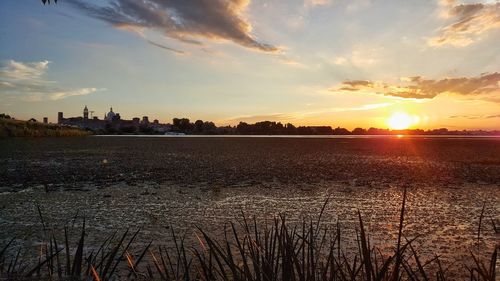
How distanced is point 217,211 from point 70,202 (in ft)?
14.6

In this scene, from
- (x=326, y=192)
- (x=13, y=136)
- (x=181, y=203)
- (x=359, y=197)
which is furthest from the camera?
(x=13, y=136)

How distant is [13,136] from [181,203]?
210 ft

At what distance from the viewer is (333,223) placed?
924cm

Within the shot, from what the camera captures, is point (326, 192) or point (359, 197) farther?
point (326, 192)

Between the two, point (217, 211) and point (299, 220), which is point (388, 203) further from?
point (217, 211)

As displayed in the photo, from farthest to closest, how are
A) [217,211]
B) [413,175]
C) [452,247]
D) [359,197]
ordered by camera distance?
[413,175] → [359,197] → [217,211] → [452,247]

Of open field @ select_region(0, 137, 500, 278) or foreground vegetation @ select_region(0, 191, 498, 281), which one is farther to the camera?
open field @ select_region(0, 137, 500, 278)

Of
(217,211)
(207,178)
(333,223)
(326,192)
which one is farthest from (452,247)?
(207,178)

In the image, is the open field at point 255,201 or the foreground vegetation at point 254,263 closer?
the foreground vegetation at point 254,263

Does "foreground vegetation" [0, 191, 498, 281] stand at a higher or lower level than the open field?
higher

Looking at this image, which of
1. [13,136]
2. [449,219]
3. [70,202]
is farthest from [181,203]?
[13,136]

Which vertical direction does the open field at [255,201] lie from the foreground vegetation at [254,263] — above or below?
below

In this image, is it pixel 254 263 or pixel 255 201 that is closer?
pixel 254 263

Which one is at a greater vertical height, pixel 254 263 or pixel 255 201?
pixel 254 263
